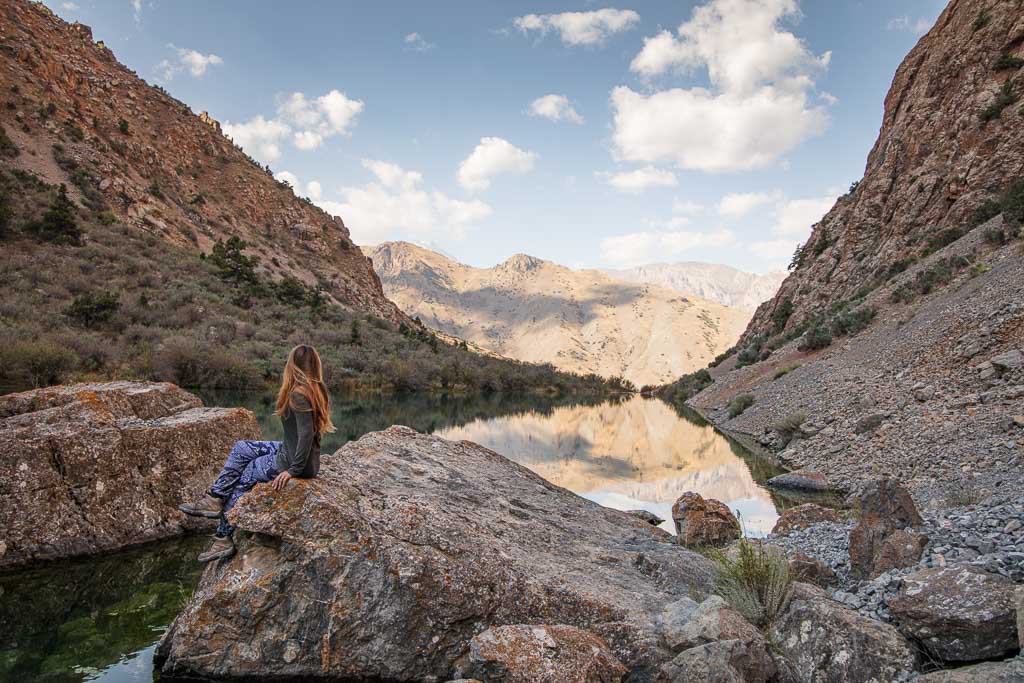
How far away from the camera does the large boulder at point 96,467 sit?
7359 mm

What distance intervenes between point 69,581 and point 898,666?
8722mm

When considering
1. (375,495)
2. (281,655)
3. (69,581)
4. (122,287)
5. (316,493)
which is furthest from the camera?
(122,287)

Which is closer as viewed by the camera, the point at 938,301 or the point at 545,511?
the point at 545,511

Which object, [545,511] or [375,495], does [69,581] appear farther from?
[545,511]

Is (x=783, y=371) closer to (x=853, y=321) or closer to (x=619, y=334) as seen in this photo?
(x=853, y=321)

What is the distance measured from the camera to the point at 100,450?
26.3ft

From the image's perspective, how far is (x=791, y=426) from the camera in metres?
18.3

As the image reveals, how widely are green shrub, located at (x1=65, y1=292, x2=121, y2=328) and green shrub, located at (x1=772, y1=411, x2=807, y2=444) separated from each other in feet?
95.8

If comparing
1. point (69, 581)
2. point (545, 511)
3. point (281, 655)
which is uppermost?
point (545, 511)

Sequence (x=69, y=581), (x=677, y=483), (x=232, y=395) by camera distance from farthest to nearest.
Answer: (x=232, y=395), (x=677, y=483), (x=69, y=581)

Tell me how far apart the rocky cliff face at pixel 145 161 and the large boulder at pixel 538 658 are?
4903 centimetres

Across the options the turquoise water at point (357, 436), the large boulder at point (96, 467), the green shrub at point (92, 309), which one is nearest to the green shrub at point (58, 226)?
the green shrub at point (92, 309)

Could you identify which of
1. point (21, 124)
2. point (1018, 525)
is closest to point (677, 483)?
point (1018, 525)

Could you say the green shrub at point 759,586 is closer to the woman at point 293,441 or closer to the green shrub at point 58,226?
the woman at point 293,441
